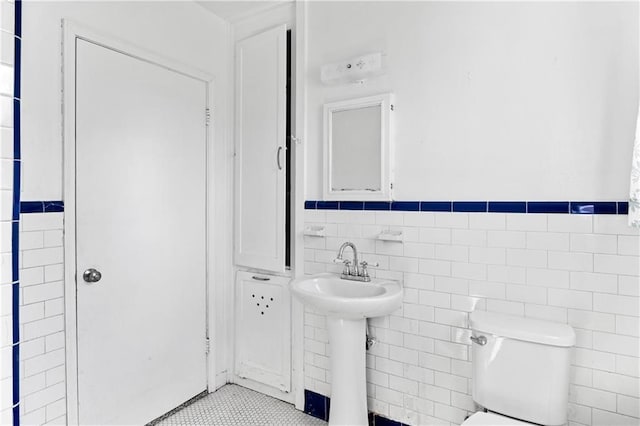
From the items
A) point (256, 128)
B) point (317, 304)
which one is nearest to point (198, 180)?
point (256, 128)

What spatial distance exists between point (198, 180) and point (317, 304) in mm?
1255

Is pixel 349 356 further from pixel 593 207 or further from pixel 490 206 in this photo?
pixel 593 207

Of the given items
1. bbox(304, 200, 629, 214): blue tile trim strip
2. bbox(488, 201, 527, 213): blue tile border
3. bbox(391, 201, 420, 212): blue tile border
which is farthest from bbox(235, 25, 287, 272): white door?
bbox(488, 201, 527, 213): blue tile border

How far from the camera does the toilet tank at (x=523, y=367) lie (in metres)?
1.42

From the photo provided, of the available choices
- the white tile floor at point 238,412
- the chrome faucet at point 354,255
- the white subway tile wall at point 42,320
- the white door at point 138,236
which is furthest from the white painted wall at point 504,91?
the white subway tile wall at point 42,320

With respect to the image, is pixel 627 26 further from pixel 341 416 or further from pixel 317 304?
pixel 341 416

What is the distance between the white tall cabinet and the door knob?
0.93m

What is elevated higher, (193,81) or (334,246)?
(193,81)

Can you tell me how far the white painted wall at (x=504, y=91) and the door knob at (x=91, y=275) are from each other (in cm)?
159

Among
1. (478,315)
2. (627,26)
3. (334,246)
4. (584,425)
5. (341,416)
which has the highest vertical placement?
(627,26)

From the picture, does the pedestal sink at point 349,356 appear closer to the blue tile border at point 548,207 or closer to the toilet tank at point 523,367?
the toilet tank at point 523,367

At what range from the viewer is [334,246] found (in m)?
2.21

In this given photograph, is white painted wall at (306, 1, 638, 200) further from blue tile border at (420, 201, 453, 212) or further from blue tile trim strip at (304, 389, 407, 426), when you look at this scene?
blue tile trim strip at (304, 389, 407, 426)

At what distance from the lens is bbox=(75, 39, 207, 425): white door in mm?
1858
